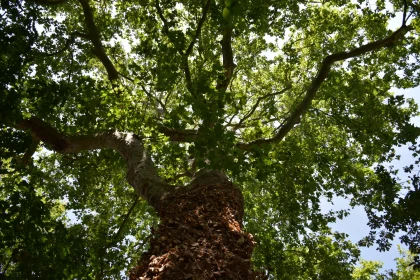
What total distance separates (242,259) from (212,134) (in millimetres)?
2481

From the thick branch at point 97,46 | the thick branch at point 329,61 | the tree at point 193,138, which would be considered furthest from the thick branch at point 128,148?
the thick branch at point 329,61

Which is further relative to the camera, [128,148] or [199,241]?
[128,148]

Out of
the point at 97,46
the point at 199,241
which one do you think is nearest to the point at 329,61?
the point at 97,46

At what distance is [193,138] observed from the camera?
7.29 metres

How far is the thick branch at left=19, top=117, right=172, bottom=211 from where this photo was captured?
4984 millimetres

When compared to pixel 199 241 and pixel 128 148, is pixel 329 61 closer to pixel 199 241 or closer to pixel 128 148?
pixel 128 148

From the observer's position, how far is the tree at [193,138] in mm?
4152

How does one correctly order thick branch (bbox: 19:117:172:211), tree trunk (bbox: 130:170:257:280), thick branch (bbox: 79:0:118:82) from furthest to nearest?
1. thick branch (bbox: 79:0:118:82)
2. thick branch (bbox: 19:117:172:211)
3. tree trunk (bbox: 130:170:257:280)

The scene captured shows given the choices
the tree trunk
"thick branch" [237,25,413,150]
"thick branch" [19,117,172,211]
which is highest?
"thick branch" [237,25,413,150]

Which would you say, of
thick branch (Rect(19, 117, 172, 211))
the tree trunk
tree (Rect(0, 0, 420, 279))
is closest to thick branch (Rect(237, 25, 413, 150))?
tree (Rect(0, 0, 420, 279))

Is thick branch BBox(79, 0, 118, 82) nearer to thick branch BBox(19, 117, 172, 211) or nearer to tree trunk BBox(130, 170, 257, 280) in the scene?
thick branch BBox(19, 117, 172, 211)

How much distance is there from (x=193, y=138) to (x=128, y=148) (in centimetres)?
173

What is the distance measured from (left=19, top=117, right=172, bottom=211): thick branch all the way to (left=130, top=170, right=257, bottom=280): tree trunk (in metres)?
0.43

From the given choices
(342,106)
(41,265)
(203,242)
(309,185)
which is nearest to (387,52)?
(342,106)
